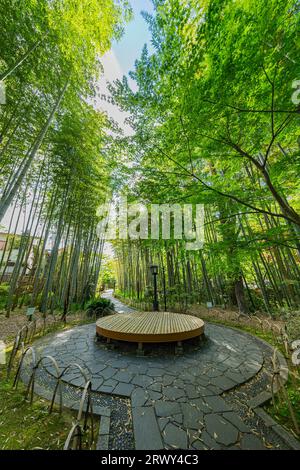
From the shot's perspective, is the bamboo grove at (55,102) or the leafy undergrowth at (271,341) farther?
the bamboo grove at (55,102)

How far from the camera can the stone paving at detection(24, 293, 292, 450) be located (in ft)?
4.92

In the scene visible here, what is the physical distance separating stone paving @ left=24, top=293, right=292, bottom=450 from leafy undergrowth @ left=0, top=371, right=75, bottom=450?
1.87 feet

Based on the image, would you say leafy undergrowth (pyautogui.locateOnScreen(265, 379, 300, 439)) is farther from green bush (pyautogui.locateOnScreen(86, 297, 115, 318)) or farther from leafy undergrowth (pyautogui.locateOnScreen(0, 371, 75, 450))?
green bush (pyautogui.locateOnScreen(86, 297, 115, 318))

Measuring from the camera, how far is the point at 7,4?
287cm

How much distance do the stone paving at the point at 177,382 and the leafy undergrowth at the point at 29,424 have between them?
22.4 inches

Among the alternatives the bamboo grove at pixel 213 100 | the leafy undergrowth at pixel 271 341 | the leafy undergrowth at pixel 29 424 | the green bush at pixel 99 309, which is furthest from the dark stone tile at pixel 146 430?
the green bush at pixel 99 309

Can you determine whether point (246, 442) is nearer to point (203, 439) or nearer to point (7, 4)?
point (203, 439)

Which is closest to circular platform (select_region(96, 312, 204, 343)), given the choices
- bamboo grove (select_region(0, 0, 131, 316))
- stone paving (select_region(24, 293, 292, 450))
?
stone paving (select_region(24, 293, 292, 450))

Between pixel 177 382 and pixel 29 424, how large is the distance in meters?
1.72

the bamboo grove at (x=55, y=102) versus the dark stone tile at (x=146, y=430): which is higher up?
the bamboo grove at (x=55, y=102)

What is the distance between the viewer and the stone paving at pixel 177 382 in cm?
150

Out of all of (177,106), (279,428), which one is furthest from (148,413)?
(177,106)

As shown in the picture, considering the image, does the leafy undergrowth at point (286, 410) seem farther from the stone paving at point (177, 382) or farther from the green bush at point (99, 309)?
the green bush at point (99, 309)
